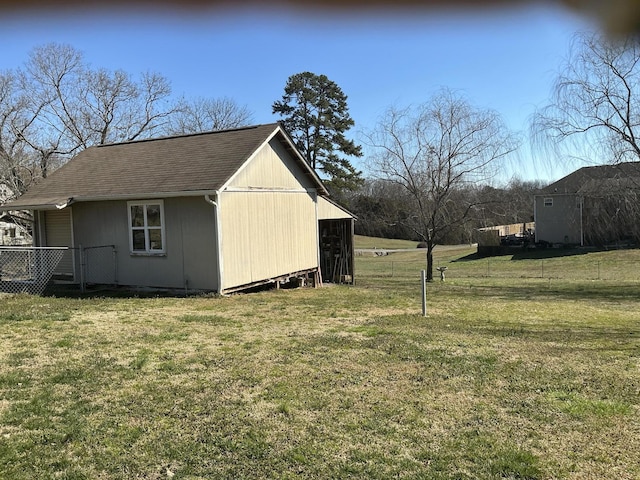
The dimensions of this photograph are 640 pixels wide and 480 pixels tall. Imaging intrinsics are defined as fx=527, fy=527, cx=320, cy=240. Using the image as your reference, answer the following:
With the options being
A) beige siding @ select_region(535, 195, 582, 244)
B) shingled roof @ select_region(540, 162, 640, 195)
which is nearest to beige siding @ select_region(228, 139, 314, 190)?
shingled roof @ select_region(540, 162, 640, 195)

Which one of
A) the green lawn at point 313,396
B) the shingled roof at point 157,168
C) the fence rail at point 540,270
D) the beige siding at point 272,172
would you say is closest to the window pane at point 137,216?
the shingled roof at point 157,168

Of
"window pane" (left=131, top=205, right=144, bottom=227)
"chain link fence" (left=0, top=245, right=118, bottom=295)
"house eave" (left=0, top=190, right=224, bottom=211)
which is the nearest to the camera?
A: "house eave" (left=0, top=190, right=224, bottom=211)

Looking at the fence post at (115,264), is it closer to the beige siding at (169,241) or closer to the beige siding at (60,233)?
the beige siding at (169,241)

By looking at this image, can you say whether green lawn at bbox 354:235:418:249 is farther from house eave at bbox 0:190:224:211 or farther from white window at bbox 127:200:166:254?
house eave at bbox 0:190:224:211

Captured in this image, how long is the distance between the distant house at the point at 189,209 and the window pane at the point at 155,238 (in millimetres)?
29

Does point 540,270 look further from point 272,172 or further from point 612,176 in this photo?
point 272,172

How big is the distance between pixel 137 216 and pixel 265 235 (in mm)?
3646

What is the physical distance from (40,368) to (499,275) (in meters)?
26.3

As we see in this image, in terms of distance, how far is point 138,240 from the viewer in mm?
14711

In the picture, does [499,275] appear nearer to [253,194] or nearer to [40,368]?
[253,194]

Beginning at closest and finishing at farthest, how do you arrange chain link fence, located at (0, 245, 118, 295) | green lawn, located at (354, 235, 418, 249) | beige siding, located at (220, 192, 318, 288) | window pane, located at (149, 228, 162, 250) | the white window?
beige siding, located at (220, 192, 318, 288) < the white window < window pane, located at (149, 228, 162, 250) < chain link fence, located at (0, 245, 118, 295) < green lawn, located at (354, 235, 418, 249)

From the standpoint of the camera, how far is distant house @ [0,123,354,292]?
1379 cm

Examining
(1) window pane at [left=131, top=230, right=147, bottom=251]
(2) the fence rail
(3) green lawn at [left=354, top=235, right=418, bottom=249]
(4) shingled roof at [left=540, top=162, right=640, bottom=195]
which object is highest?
(4) shingled roof at [left=540, top=162, right=640, bottom=195]

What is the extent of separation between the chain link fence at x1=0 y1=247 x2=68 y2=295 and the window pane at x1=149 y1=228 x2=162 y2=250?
239cm
